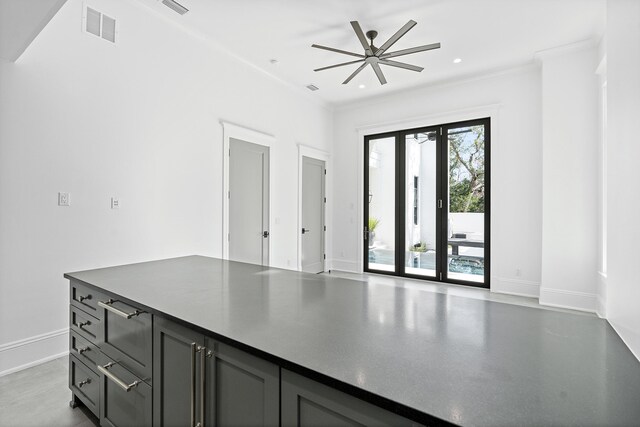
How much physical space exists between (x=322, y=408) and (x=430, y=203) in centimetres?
518

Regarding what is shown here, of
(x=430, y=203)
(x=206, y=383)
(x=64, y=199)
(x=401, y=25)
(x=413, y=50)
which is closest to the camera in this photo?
(x=206, y=383)

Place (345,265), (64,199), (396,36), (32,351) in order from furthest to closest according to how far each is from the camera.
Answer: (345,265)
(396,36)
(64,199)
(32,351)

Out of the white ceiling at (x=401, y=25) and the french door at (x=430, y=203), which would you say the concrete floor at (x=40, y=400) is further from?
the french door at (x=430, y=203)

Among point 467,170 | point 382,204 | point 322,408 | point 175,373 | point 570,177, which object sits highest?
point 467,170

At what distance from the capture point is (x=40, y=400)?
6.92 ft

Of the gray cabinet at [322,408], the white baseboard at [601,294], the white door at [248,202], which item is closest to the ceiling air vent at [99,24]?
the white door at [248,202]

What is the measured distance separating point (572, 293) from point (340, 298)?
4.23 metres

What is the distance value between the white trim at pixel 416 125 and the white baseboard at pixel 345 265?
5cm

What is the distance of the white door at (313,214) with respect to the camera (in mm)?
5840

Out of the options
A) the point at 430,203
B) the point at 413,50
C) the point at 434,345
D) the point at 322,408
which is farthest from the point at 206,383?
the point at 430,203

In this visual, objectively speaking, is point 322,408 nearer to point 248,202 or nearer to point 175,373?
point 175,373

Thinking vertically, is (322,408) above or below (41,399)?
above

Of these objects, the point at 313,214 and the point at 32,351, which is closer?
the point at 32,351

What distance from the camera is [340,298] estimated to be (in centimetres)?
144
